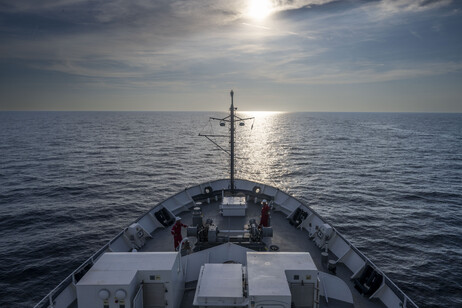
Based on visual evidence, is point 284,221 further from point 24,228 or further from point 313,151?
point 313,151

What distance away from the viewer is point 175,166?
60.8m

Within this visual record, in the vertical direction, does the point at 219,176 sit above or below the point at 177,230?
below

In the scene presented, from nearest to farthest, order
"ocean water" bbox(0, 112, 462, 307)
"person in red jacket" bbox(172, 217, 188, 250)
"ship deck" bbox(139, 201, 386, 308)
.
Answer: "ship deck" bbox(139, 201, 386, 308) → "person in red jacket" bbox(172, 217, 188, 250) → "ocean water" bbox(0, 112, 462, 307)

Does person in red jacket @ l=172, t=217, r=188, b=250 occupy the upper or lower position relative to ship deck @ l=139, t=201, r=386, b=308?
upper

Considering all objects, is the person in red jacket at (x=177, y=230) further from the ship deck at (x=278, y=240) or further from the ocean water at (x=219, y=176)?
the ocean water at (x=219, y=176)

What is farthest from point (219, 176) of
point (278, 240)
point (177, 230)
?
point (177, 230)

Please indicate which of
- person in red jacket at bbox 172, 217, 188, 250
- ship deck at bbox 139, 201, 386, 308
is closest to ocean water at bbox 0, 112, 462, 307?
ship deck at bbox 139, 201, 386, 308

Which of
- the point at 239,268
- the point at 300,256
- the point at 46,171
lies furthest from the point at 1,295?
the point at 46,171

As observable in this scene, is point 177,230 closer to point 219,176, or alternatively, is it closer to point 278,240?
point 278,240

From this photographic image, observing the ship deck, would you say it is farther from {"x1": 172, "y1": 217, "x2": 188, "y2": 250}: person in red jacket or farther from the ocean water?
the ocean water

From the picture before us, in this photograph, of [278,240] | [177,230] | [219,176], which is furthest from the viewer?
[219,176]

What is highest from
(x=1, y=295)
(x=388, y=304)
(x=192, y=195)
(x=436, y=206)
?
(x=192, y=195)

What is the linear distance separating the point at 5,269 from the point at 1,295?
358cm

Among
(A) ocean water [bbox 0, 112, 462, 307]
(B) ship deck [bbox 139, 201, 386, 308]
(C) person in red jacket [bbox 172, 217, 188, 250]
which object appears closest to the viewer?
(B) ship deck [bbox 139, 201, 386, 308]
